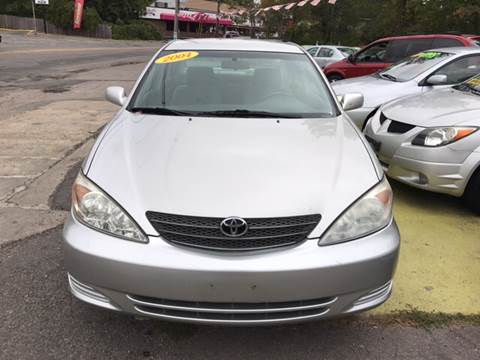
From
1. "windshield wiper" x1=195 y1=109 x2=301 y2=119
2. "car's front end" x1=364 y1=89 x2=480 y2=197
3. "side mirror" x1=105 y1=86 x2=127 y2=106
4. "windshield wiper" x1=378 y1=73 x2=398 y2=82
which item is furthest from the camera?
"windshield wiper" x1=378 y1=73 x2=398 y2=82

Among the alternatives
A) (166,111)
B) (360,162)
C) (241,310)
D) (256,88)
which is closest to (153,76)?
(166,111)

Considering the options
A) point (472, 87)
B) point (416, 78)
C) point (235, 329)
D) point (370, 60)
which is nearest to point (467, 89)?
point (472, 87)

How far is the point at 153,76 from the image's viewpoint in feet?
12.2

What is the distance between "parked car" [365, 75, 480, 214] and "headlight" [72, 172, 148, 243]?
291 centimetres

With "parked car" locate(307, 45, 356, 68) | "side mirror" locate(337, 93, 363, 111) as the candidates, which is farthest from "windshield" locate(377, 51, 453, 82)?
"parked car" locate(307, 45, 356, 68)

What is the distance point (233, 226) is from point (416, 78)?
5.61m

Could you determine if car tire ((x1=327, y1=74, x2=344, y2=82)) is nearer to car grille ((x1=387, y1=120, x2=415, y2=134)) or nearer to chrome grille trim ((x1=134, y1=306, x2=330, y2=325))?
car grille ((x1=387, y1=120, x2=415, y2=134))

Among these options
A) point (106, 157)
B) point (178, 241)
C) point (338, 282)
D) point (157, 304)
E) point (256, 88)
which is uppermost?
point (256, 88)

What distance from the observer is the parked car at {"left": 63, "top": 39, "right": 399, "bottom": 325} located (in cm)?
212

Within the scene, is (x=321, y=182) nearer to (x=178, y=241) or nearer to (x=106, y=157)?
(x=178, y=241)

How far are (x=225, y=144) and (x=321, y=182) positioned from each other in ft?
2.12

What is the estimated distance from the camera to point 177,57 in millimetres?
3855

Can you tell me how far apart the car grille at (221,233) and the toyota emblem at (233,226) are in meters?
0.02

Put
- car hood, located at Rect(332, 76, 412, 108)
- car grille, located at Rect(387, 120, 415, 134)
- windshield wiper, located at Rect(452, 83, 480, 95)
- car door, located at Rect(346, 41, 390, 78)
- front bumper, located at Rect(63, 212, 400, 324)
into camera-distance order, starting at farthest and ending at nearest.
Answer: car door, located at Rect(346, 41, 390, 78) < car hood, located at Rect(332, 76, 412, 108) < windshield wiper, located at Rect(452, 83, 480, 95) < car grille, located at Rect(387, 120, 415, 134) < front bumper, located at Rect(63, 212, 400, 324)
